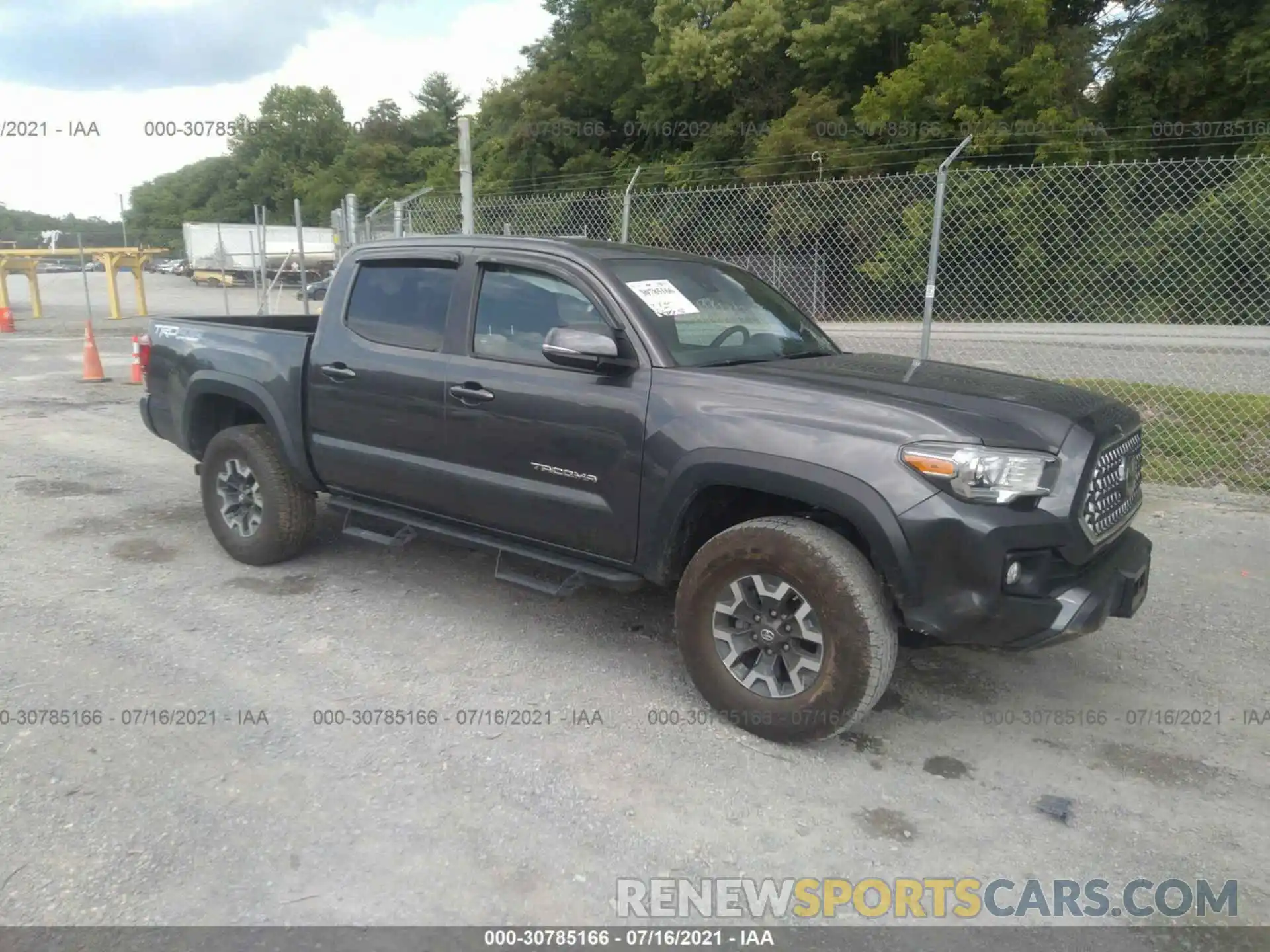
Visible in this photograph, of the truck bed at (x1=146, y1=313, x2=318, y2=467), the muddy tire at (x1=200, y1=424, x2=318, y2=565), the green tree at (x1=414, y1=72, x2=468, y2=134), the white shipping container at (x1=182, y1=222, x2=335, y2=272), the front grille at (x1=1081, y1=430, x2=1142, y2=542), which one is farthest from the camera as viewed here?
the green tree at (x1=414, y1=72, x2=468, y2=134)

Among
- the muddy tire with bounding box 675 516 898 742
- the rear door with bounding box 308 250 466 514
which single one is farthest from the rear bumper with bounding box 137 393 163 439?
the muddy tire with bounding box 675 516 898 742

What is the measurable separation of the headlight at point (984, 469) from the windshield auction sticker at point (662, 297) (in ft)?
4.31

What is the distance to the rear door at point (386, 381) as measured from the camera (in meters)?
4.39

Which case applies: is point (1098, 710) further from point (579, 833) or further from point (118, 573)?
point (118, 573)

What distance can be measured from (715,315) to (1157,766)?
2.50 metres

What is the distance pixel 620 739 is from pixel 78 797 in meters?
1.85

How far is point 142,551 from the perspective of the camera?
18.1 ft

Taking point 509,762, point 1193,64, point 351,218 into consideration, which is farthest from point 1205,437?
point 1193,64

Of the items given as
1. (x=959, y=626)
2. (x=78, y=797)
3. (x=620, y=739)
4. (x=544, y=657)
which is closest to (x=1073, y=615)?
(x=959, y=626)

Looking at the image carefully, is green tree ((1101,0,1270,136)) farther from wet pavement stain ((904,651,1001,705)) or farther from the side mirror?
the side mirror

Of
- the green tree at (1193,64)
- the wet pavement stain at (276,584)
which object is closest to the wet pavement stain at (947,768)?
the wet pavement stain at (276,584)

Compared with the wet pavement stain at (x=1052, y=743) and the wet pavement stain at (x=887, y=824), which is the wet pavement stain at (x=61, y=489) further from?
the wet pavement stain at (x=1052, y=743)

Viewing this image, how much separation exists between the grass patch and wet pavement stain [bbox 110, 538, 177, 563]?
22.2 ft

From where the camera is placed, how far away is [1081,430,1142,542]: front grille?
327 centimetres
